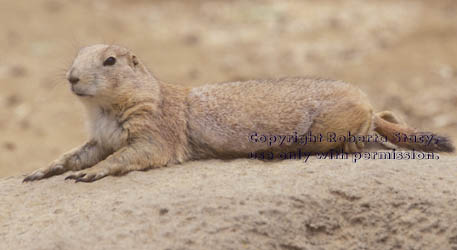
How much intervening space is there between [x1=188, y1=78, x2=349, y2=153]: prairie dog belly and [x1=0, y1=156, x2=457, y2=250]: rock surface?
497 millimetres

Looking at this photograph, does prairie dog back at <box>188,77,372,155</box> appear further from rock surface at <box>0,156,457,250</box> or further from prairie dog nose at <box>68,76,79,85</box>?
prairie dog nose at <box>68,76,79,85</box>

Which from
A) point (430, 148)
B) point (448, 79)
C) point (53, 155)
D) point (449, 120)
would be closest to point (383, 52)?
point (448, 79)

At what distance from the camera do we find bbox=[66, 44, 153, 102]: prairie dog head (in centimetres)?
492

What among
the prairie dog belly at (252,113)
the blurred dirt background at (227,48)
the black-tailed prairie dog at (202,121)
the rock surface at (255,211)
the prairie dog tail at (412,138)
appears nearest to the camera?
the rock surface at (255,211)

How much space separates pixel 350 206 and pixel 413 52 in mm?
8374

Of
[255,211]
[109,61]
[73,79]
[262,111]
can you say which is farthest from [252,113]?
[73,79]

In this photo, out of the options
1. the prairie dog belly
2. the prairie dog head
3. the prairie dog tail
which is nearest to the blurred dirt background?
the prairie dog tail

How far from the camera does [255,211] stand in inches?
168

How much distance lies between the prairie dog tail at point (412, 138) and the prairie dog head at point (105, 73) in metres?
1.80

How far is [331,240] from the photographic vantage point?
4.32 meters

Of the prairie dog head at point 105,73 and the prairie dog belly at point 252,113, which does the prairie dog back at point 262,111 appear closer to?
the prairie dog belly at point 252,113

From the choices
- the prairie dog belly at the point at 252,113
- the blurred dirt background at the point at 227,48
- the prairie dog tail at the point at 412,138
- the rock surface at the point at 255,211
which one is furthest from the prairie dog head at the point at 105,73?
the blurred dirt background at the point at 227,48

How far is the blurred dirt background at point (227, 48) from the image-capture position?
10633 mm

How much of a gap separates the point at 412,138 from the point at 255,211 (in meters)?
1.77
